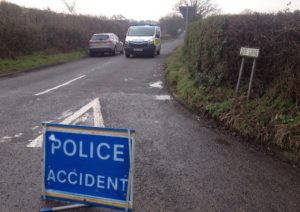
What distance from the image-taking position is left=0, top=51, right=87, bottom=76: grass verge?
1673cm

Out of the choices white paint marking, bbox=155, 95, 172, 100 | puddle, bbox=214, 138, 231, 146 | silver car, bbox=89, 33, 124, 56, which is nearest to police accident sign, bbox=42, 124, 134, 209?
puddle, bbox=214, 138, 231, 146

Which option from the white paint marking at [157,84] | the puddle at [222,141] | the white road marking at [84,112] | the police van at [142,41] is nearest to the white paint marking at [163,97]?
the white paint marking at [157,84]

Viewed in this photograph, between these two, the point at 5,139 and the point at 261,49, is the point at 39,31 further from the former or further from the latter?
the point at 261,49

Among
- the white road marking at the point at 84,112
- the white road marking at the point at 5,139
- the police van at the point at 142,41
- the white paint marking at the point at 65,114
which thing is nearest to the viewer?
the white road marking at the point at 84,112

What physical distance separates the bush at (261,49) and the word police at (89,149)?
4.21 metres

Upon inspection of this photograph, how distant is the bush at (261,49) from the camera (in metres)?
6.64

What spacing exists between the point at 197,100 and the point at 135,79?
586cm

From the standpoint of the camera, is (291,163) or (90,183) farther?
Result: (291,163)

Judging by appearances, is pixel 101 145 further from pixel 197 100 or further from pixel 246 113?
pixel 197 100

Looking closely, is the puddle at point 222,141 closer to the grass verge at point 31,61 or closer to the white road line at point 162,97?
the white road line at point 162,97

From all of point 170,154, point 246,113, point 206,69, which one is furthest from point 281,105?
point 206,69

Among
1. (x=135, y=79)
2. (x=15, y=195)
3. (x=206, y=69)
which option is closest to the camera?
(x=15, y=195)

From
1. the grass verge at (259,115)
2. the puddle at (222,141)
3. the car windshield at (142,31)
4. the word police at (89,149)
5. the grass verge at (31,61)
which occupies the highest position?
the car windshield at (142,31)

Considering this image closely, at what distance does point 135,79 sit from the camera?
1444cm
